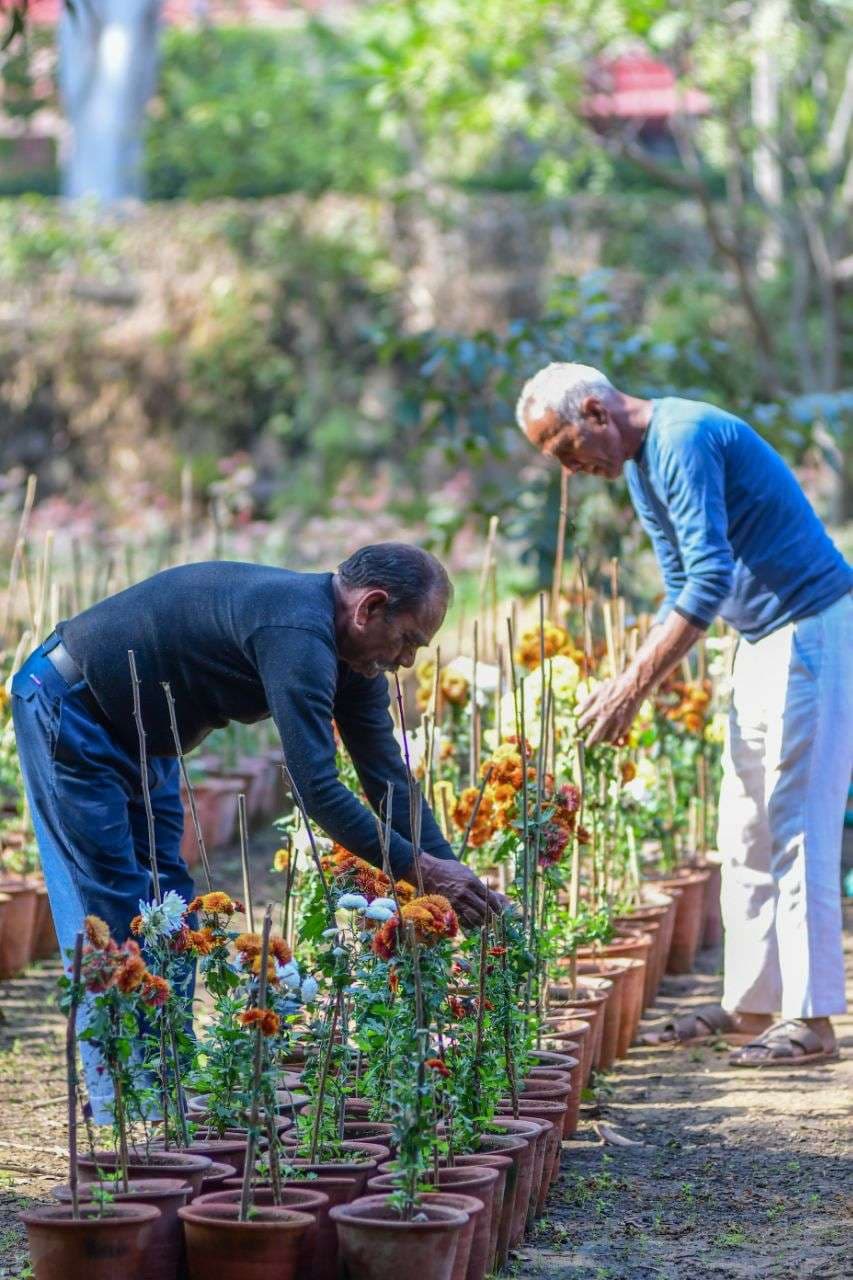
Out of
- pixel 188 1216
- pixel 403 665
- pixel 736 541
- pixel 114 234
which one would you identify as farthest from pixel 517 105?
pixel 188 1216

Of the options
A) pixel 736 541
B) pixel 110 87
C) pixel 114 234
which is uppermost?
pixel 110 87

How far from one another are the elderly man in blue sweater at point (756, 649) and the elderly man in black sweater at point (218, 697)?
85 centimetres

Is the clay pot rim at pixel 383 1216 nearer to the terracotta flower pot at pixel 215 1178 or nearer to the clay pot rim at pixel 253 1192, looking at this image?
the clay pot rim at pixel 253 1192

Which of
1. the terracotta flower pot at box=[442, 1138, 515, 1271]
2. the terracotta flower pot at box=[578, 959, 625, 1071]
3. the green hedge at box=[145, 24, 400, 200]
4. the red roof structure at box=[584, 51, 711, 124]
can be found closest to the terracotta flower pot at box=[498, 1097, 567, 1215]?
the terracotta flower pot at box=[442, 1138, 515, 1271]

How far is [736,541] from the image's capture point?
149 inches

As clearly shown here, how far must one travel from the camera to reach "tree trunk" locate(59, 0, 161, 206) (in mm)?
16625

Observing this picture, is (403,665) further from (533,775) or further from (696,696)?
(696,696)

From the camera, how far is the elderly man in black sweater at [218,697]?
276 centimetres

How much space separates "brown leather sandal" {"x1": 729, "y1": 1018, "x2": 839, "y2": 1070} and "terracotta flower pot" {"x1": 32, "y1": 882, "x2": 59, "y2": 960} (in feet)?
6.56

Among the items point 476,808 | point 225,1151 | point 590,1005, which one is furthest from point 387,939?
point 590,1005

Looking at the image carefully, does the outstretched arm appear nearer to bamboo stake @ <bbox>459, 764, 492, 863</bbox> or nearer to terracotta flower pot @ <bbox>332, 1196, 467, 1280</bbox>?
bamboo stake @ <bbox>459, 764, 492, 863</bbox>

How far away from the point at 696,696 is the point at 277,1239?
279cm

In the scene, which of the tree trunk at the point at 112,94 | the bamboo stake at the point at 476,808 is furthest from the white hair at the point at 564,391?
the tree trunk at the point at 112,94

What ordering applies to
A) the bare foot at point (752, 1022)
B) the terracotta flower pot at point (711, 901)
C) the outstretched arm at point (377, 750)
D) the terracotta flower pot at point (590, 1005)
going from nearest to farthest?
the outstretched arm at point (377, 750)
the terracotta flower pot at point (590, 1005)
the bare foot at point (752, 1022)
the terracotta flower pot at point (711, 901)
